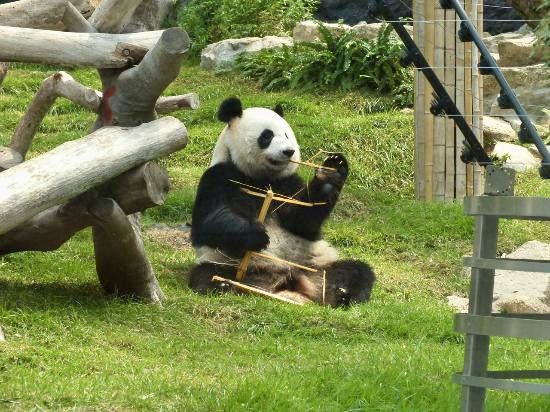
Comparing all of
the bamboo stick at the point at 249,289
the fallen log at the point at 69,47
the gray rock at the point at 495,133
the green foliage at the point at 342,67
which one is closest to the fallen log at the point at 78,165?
the fallen log at the point at 69,47

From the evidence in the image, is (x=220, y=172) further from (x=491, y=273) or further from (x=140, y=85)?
(x=491, y=273)

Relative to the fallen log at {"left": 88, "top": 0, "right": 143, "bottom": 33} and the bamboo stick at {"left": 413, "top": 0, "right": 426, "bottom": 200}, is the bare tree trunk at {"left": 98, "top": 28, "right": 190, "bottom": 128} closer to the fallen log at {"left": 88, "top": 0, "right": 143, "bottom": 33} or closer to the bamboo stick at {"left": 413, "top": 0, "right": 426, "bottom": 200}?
the fallen log at {"left": 88, "top": 0, "right": 143, "bottom": 33}

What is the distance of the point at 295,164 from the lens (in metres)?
8.09

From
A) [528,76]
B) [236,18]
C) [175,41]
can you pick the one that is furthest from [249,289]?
[236,18]

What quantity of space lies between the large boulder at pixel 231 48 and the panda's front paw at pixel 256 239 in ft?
28.5

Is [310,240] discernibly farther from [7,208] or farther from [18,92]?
[18,92]

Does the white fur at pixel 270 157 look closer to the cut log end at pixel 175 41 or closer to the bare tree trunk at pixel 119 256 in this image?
the bare tree trunk at pixel 119 256

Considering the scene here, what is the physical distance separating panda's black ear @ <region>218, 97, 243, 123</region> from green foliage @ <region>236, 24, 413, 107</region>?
6247mm

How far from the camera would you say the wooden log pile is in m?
5.95

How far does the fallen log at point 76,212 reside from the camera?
6191 millimetres

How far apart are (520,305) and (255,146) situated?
234cm

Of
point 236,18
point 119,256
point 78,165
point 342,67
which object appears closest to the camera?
point 78,165

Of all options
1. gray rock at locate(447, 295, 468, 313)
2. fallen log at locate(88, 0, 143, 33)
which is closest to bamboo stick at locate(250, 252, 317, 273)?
gray rock at locate(447, 295, 468, 313)

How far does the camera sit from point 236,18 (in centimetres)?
1739
